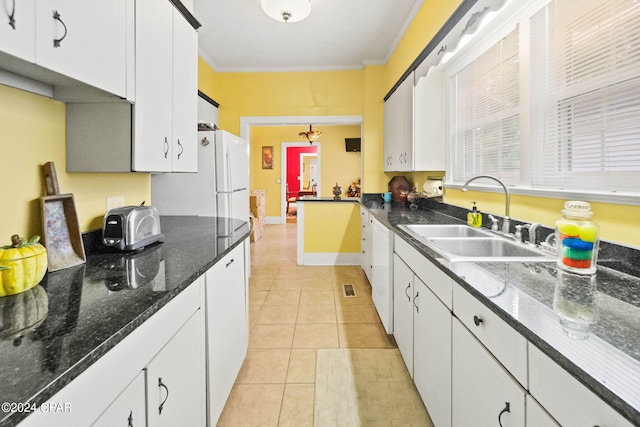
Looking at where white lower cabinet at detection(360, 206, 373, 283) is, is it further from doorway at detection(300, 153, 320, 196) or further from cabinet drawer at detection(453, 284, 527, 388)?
doorway at detection(300, 153, 320, 196)

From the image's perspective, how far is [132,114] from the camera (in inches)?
56.7

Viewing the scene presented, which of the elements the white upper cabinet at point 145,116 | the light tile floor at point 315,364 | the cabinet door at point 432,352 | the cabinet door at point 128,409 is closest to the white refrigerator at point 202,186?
the light tile floor at point 315,364

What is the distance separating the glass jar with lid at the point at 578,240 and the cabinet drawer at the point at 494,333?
41cm

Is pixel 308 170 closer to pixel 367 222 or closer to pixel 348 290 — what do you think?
pixel 367 222

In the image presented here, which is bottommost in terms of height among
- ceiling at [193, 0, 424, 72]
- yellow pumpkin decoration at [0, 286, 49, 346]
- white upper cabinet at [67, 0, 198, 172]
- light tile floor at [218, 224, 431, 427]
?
light tile floor at [218, 224, 431, 427]

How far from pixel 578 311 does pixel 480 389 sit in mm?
397

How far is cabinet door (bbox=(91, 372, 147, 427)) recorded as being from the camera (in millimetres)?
722

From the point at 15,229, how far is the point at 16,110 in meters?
0.43

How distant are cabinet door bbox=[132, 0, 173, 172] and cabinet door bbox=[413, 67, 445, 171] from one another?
2127mm

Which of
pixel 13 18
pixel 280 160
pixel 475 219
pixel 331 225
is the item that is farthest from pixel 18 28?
pixel 280 160

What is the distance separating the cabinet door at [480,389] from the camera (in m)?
0.85

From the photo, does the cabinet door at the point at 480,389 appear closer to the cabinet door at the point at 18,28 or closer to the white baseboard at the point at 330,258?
the cabinet door at the point at 18,28

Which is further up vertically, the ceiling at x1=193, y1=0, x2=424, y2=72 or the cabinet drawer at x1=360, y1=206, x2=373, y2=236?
the ceiling at x1=193, y1=0, x2=424, y2=72

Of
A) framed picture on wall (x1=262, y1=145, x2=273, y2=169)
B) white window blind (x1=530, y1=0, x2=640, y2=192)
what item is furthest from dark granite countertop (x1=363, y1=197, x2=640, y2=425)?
framed picture on wall (x1=262, y1=145, x2=273, y2=169)
